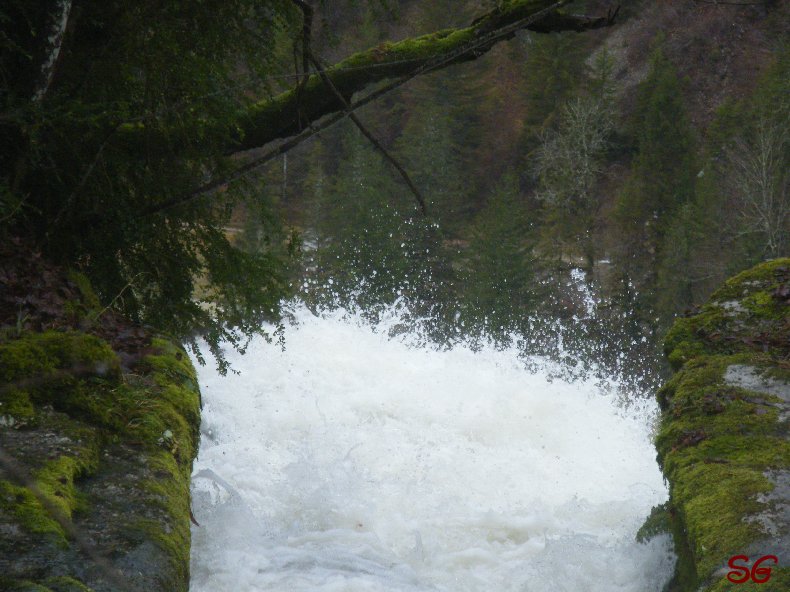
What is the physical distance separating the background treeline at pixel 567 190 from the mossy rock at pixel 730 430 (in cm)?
1567

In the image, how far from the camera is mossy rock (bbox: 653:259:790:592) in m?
3.36

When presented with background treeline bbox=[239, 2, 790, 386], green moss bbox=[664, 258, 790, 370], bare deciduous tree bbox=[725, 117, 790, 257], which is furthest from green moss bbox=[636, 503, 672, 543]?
bare deciduous tree bbox=[725, 117, 790, 257]

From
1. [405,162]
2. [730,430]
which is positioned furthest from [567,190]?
[730,430]

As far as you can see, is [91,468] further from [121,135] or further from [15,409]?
[121,135]

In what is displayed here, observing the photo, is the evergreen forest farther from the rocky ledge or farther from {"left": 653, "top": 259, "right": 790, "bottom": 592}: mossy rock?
{"left": 653, "top": 259, "right": 790, "bottom": 592}: mossy rock

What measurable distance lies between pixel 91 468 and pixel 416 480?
4671 mm

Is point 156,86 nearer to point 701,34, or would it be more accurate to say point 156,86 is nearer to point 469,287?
point 469,287

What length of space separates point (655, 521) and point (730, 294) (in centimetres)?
177

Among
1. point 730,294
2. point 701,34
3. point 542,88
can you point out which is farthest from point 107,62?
point 701,34

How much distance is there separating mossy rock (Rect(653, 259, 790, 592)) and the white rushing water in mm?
755

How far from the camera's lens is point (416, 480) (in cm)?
755

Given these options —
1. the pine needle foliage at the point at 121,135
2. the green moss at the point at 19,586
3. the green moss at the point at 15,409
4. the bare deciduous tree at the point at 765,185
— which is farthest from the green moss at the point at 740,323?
the bare deciduous tree at the point at 765,185

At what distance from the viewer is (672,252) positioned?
27.6 meters

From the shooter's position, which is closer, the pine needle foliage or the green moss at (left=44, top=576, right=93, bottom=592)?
the green moss at (left=44, top=576, right=93, bottom=592)
